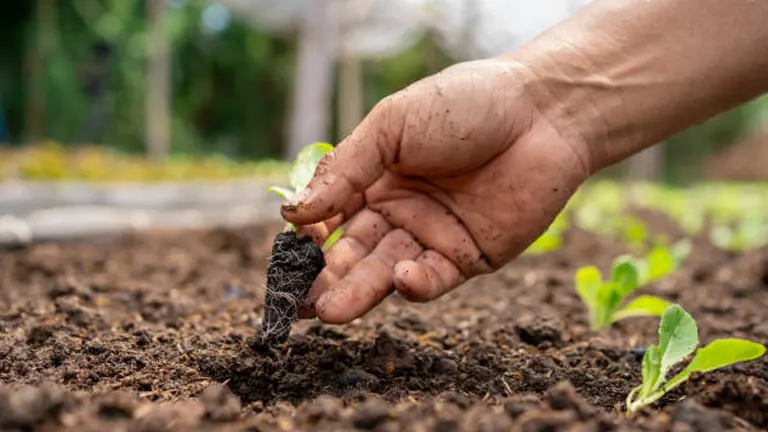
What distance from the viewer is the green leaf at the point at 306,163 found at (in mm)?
1834

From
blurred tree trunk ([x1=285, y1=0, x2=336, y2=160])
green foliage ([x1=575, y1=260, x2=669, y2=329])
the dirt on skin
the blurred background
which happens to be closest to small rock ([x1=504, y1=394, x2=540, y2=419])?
the dirt on skin

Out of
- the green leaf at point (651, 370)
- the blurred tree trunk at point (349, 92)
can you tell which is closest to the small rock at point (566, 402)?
the green leaf at point (651, 370)

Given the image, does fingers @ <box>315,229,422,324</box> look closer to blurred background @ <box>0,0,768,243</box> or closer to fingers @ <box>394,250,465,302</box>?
fingers @ <box>394,250,465,302</box>

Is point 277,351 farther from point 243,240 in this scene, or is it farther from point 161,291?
point 243,240

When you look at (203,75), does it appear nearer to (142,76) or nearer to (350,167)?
(142,76)

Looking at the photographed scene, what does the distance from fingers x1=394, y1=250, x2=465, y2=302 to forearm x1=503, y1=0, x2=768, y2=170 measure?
1.51 feet

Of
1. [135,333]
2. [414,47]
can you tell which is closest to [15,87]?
[414,47]

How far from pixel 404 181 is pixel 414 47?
18.6m

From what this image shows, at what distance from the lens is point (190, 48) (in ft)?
56.0

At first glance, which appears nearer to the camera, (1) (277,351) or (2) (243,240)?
(1) (277,351)

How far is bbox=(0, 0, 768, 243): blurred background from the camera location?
8625mm

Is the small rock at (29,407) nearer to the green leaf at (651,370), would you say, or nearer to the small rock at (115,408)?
the small rock at (115,408)

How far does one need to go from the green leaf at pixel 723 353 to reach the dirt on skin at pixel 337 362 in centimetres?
5

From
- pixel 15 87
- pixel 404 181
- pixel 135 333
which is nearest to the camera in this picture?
pixel 135 333
